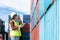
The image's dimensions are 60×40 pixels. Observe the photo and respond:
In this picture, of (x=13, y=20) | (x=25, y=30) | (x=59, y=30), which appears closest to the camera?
(x=59, y=30)

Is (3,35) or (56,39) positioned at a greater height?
(56,39)

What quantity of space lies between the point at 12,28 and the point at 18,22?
41cm

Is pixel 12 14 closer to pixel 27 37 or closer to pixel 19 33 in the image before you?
pixel 19 33

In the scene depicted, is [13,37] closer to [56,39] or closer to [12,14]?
[12,14]

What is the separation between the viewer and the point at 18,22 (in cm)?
1286

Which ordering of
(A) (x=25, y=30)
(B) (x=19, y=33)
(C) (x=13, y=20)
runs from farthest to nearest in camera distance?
(A) (x=25, y=30), (B) (x=19, y=33), (C) (x=13, y=20)

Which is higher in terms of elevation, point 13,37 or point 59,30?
point 59,30

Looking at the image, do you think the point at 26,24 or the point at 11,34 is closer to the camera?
the point at 11,34

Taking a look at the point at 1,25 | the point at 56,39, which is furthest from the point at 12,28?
the point at 56,39

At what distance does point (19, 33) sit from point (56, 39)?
11629 mm

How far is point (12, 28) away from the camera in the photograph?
1280cm

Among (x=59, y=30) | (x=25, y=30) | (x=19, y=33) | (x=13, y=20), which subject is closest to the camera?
(x=59, y=30)

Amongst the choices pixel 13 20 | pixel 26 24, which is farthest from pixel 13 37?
pixel 26 24

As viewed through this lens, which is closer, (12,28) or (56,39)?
(56,39)
